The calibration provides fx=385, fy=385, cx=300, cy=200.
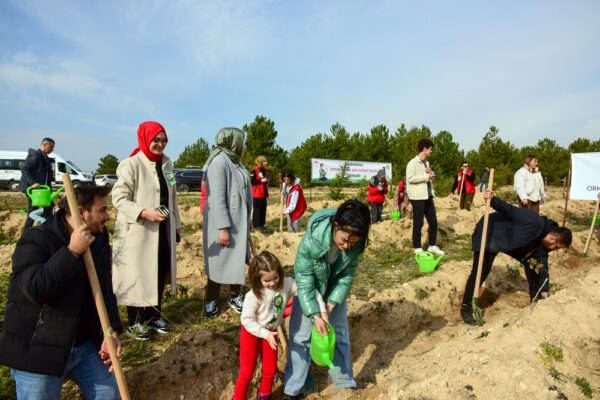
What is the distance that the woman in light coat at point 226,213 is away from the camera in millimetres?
3494

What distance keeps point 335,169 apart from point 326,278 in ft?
72.1

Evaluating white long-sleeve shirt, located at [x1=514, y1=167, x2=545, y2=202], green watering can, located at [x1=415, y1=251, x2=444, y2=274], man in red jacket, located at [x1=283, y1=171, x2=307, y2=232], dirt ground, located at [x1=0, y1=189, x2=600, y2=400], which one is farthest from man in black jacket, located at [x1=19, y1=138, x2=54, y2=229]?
white long-sleeve shirt, located at [x1=514, y1=167, x2=545, y2=202]

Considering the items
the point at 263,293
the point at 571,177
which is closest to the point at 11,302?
the point at 263,293

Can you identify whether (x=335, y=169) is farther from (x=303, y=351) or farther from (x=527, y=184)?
(x=303, y=351)

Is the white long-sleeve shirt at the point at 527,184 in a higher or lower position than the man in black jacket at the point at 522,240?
higher

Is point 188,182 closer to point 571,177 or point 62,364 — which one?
point 571,177

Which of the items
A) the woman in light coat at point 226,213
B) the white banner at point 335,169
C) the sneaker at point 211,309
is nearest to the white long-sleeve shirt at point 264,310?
the woman in light coat at point 226,213

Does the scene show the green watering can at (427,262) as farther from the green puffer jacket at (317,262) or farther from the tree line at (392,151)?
the tree line at (392,151)

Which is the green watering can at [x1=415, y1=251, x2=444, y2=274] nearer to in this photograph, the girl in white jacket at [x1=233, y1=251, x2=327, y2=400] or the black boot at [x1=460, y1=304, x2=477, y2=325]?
the black boot at [x1=460, y1=304, x2=477, y2=325]

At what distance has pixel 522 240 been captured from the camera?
3.88 metres

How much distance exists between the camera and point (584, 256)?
723cm

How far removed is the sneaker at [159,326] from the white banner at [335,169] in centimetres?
1976

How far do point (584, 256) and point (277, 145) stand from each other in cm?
2257

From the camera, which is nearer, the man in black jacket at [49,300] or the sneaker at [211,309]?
the man in black jacket at [49,300]
